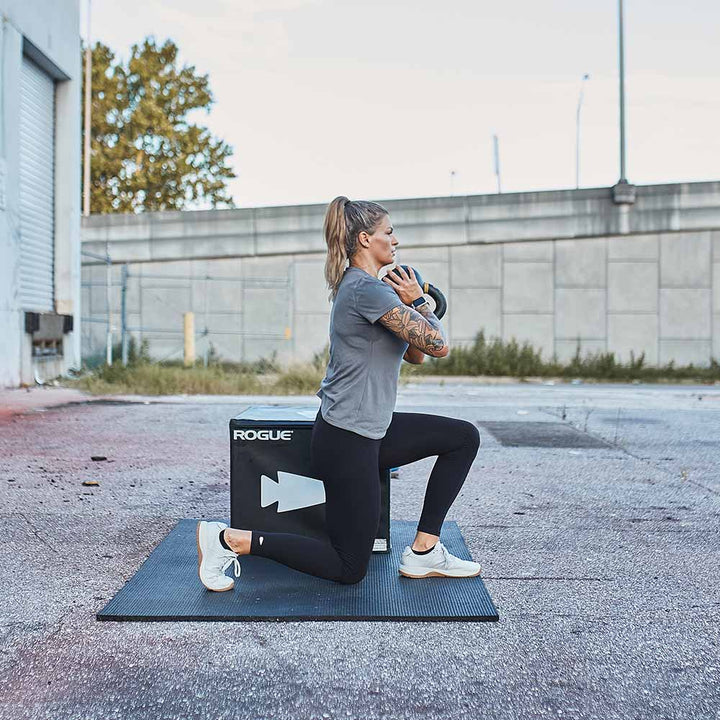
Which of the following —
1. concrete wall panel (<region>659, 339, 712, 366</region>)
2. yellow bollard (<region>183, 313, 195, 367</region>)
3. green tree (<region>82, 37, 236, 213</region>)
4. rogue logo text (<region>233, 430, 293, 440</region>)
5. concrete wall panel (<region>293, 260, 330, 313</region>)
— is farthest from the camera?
green tree (<region>82, 37, 236, 213</region>)

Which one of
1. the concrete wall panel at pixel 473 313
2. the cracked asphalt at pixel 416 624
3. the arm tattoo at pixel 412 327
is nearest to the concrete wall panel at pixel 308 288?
the concrete wall panel at pixel 473 313

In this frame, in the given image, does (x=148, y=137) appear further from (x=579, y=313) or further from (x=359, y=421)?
(x=359, y=421)

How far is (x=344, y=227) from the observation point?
402 cm

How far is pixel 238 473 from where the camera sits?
4.52 meters

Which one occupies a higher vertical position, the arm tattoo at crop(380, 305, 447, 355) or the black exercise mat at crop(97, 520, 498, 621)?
the arm tattoo at crop(380, 305, 447, 355)

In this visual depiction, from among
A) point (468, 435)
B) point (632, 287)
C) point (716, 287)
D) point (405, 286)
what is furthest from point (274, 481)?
point (716, 287)

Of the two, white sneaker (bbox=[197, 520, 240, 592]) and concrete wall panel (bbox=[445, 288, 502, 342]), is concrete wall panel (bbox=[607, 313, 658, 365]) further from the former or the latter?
white sneaker (bbox=[197, 520, 240, 592])

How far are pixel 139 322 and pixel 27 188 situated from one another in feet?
25.6

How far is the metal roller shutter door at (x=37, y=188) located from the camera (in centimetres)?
1611

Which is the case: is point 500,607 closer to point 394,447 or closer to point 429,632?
point 429,632

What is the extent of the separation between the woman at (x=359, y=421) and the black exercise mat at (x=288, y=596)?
0.40ft

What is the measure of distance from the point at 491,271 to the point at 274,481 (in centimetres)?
1956

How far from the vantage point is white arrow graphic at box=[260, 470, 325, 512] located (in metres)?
4.52

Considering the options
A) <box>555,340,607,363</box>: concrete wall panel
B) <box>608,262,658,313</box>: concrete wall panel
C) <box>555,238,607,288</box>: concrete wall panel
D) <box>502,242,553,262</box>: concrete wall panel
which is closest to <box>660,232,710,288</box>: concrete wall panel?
<box>608,262,658,313</box>: concrete wall panel
